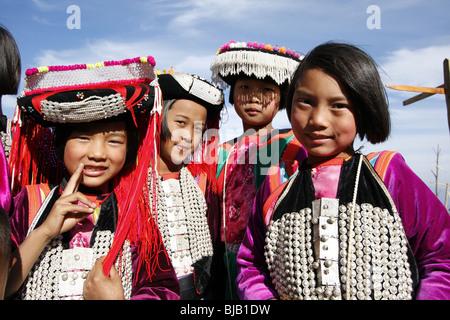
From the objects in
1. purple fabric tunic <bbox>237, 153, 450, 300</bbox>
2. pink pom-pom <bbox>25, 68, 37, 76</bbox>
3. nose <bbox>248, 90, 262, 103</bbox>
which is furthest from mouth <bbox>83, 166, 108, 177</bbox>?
nose <bbox>248, 90, 262, 103</bbox>

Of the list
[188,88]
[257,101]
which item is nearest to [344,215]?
[188,88]

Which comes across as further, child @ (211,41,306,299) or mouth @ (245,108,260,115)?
mouth @ (245,108,260,115)

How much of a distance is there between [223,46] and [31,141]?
1.66 m

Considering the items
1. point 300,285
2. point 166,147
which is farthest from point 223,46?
point 300,285

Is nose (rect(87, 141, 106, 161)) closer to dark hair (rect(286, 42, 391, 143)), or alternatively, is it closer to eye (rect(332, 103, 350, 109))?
dark hair (rect(286, 42, 391, 143))

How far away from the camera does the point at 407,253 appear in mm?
1520

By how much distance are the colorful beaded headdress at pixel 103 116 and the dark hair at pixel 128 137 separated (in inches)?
1.3

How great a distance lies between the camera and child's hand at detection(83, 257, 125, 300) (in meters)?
1.73

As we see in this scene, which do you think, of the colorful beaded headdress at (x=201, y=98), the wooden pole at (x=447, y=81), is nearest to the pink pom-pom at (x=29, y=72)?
the colorful beaded headdress at (x=201, y=98)

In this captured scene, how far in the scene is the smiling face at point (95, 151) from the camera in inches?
77.3

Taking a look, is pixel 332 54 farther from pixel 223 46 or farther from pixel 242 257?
pixel 223 46

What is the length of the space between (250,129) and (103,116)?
4.65 ft

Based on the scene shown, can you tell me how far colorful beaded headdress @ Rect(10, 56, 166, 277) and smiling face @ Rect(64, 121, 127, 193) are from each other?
77mm

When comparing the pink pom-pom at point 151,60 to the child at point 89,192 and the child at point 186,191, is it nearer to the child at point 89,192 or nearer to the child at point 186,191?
the child at point 89,192
